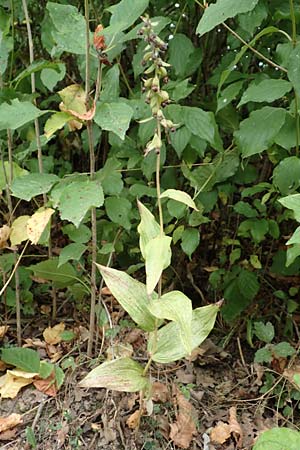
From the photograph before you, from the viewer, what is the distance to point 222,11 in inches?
50.8

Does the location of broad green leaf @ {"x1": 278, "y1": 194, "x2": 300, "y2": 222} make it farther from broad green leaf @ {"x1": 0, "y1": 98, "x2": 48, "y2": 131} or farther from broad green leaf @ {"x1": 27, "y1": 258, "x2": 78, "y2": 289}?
broad green leaf @ {"x1": 27, "y1": 258, "x2": 78, "y2": 289}

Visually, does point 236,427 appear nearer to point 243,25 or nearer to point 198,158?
point 198,158

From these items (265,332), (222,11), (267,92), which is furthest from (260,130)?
(265,332)

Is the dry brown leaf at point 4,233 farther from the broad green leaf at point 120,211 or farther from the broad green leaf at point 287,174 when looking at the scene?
the broad green leaf at point 287,174

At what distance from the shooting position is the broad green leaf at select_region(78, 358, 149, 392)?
4.24 ft

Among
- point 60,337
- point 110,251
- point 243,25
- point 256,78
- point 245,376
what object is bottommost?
point 245,376

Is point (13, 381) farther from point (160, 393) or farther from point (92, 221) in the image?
point (92, 221)

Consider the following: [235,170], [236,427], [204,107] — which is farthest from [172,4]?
[236,427]

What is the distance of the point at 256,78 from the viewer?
1716 millimetres

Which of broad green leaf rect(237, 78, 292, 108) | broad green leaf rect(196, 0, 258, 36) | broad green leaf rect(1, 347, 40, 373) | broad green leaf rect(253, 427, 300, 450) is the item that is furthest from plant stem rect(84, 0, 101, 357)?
broad green leaf rect(253, 427, 300, 450)

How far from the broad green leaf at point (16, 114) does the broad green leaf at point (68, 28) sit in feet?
0.55

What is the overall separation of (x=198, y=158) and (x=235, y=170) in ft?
0.70

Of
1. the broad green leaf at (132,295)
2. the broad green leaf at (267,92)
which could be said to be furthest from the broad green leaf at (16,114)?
the broad green leaf at (267,92)

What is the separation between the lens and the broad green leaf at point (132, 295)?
1.32 meters
